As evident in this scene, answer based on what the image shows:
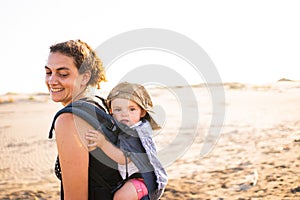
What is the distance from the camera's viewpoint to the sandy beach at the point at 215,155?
942 cm

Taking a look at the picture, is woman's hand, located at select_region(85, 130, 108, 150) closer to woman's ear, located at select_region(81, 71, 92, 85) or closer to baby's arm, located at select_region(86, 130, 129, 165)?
baby's arm, located at select_region(86, 130, 129, 165)

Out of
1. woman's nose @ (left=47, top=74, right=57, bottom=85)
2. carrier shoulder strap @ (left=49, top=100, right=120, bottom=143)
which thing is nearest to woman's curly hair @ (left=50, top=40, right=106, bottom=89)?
woman's nose @ (left=47, top=74, right=57, bottom=85)

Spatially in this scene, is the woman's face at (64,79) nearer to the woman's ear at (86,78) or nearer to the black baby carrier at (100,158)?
the woman's ear at (86,78)

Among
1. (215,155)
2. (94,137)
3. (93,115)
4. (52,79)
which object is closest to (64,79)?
(52,79)

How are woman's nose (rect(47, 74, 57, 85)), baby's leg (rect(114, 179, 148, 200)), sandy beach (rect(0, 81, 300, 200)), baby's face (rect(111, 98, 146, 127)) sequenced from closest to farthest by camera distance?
1. baby's leg (rect(114, 179, 148, 200))
2. woman's nose (rect(47, 74, 57, 85))
3. baby's face (rect(111, 98, 146, 127))
4. sandy beach (rect(0, 81, 300, 200))

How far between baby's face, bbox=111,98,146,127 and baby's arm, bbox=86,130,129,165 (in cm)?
41

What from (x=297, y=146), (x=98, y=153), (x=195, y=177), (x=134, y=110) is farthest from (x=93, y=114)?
(x=297, y=146)

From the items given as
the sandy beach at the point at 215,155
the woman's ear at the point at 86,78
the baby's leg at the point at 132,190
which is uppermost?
the woman's ear at the point at 86,78

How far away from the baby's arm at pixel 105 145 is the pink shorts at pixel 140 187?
0.46 feet

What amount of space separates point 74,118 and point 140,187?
0.55 m

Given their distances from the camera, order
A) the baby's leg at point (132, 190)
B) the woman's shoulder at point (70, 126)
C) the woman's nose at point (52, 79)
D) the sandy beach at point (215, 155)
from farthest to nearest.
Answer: the sandy beach at point (215, 155) → the woman's nose at point (52, 79) → the baby's leg at point (132, 190) → the woman's shoulder at point (70, 126)

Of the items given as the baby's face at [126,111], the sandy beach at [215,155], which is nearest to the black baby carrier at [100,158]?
the baby's face at [126,111]

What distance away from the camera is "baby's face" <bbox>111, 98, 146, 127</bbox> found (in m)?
2.96

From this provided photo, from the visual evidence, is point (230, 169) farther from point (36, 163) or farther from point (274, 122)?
point (274, 122)
